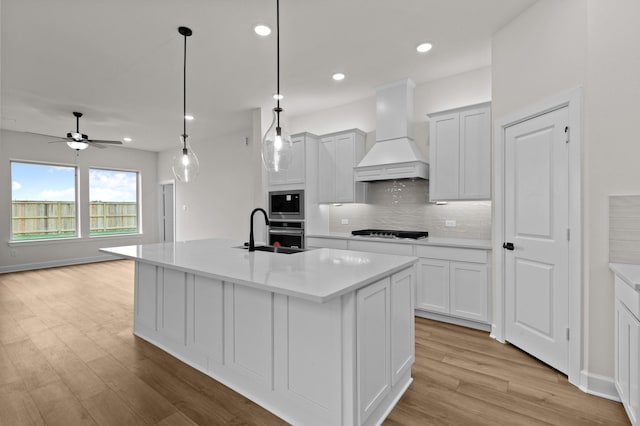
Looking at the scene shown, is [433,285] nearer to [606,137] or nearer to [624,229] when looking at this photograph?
[624,229]

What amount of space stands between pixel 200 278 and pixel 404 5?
9.07 feet

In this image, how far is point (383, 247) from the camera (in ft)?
12.1

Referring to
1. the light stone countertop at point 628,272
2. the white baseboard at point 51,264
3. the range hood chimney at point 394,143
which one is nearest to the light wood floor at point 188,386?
the light stone countertop at point 628,272

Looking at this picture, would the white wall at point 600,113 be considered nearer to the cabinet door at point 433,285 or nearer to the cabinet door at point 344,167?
the cabinet door at point 433,285

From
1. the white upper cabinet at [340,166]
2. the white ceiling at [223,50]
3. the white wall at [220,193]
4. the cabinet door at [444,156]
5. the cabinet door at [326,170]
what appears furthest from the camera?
the white wall at [220,193]

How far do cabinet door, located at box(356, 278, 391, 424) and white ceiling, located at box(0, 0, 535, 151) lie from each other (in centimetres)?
233

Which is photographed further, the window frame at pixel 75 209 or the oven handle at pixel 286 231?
the window frame at pixel 75 209

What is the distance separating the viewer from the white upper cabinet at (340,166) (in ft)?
14.1

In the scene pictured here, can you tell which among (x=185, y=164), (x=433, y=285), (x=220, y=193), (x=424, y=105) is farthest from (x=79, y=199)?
(x=433, y=285)

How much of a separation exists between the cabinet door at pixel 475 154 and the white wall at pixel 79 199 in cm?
805

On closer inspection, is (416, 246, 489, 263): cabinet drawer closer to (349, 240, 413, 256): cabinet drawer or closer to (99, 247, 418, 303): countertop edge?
(349, 240, 413, 256): cabinet drawer

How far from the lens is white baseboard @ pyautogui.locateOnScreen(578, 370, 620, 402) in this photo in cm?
200

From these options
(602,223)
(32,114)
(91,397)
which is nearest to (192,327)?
(91,397)

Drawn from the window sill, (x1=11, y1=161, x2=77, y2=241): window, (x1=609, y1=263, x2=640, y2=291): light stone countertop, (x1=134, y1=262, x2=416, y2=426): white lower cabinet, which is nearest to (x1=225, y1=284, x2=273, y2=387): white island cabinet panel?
(x1=134, y1=262, x2=416, y2=426): white lower cabinet
